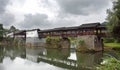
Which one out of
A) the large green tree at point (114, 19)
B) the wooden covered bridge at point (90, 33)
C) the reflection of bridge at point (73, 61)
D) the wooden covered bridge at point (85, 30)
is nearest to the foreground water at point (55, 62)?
the reflection of bridge at point (73, 61)

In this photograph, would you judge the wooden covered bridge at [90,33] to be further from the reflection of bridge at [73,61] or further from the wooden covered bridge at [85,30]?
the reflection of bridge at [73,61]

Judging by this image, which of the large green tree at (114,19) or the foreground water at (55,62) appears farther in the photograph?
the large green tree at (114,19)

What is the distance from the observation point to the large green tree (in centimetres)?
3058

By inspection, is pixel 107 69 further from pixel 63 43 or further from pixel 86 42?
pixel 63 43

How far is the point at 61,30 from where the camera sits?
4972cm

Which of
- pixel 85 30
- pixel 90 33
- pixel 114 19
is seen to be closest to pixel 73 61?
pixel 114 19

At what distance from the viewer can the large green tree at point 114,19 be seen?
30.6m

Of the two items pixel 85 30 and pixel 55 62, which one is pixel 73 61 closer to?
pixel 55 62

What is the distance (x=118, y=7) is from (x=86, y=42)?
968cm

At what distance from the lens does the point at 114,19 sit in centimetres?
3058

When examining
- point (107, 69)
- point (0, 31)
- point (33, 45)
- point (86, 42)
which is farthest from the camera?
point (0, 31)

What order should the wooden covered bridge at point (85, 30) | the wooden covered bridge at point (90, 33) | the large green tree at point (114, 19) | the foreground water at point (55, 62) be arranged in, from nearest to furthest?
the foreground water at point (55, 62)
the large green tree at point (114, 19)
the wooden covered bridge at point (90, 33)
the wooden covered bridge at point (85, 30)

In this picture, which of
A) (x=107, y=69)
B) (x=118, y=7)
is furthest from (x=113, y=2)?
(x=107, y=69)

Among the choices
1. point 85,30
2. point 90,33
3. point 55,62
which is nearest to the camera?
point 55,62
